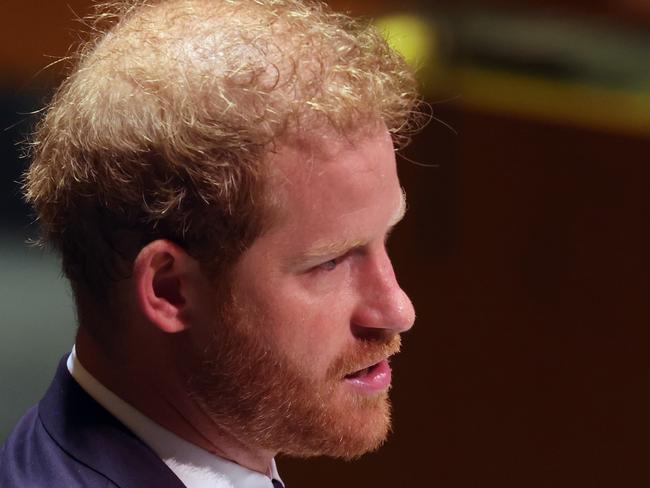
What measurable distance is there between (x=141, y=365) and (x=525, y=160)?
50.6 inches

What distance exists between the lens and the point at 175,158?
0.85 metres

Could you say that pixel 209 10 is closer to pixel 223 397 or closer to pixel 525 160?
pixel 223 397

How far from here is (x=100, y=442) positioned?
2.87ft

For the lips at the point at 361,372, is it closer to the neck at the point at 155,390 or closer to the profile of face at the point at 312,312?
the profile of face at the point at 312,312

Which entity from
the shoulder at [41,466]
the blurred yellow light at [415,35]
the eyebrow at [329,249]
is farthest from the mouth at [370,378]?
the blurred yellow light at [415,35]

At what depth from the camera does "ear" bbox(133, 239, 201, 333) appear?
857 mm

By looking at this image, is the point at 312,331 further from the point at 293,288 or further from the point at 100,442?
the point at 100,442

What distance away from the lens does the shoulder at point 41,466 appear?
853 mm

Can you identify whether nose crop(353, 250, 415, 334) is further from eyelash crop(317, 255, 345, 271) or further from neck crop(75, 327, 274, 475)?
neck crop(75, 327, 274, 475)

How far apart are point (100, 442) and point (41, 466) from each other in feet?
0.16

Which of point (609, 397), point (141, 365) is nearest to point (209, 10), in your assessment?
point (141, 365)

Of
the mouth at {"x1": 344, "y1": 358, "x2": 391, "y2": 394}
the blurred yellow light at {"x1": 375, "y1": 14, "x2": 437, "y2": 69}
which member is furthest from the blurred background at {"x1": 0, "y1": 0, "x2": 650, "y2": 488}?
the mouth at {"x1": 344, "y1": 358, "x2": 391, "y2": 394}

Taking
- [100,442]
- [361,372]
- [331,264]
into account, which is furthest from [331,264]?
[100,442]

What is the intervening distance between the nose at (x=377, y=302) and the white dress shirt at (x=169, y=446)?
165 millimetres
